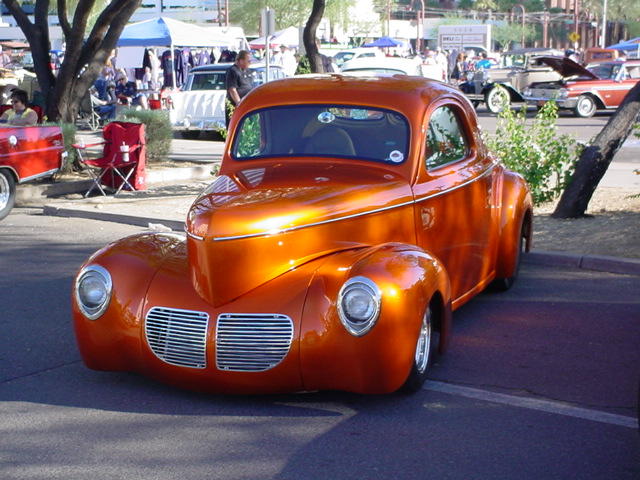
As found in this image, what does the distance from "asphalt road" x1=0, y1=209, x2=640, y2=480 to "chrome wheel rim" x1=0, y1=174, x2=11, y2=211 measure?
499 centimetres

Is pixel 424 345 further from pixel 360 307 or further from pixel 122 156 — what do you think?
pixel 122 156

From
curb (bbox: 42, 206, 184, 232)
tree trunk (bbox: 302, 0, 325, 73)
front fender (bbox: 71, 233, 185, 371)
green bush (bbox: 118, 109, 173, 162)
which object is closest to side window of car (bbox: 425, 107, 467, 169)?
front fender (bbox: 71, 233, 185, 371)

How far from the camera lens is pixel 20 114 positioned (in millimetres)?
14188

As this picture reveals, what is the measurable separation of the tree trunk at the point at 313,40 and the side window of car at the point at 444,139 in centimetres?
762

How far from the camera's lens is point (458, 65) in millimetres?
42750

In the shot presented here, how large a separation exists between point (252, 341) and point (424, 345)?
3.40 ft

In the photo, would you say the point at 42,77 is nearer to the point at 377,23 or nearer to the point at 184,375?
the point at 184,375

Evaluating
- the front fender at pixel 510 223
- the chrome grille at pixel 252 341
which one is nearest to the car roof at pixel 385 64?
the front fender at pixel 510 223

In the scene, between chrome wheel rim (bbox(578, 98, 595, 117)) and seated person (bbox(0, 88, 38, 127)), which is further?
chrome wheel rim (bbox(578, 98, 595, 117))

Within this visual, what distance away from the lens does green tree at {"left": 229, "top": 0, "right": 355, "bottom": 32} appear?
6650cm

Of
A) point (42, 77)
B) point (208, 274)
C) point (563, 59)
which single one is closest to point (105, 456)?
point (208, 274)

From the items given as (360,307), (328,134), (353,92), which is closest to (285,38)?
(353,92)

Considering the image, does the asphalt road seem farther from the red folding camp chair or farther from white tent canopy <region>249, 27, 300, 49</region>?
white tent canopy <region>249, 27, 300, 49</region>

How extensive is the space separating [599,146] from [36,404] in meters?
7.33
